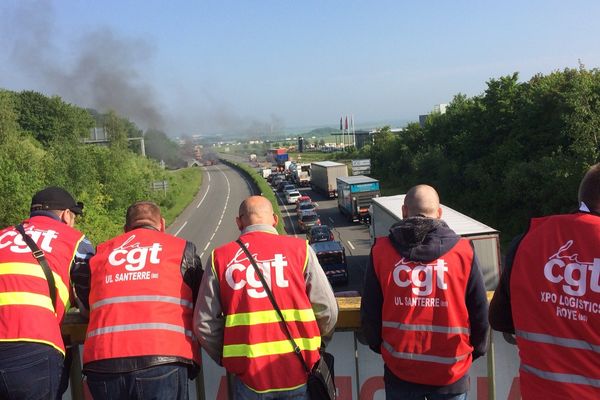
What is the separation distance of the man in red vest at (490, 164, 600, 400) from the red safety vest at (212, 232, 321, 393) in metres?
1.13

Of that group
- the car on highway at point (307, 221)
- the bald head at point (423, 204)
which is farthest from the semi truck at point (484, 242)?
the car on highway at point (307, 221)

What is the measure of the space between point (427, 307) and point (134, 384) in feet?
5.55

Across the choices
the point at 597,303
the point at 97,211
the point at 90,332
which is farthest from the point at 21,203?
the point at 597,303

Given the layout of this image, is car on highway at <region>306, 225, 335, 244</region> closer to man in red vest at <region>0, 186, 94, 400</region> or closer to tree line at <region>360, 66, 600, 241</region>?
tree line at <region>360, 66, 600, 241</region>

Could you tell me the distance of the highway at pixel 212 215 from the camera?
3894 centimetres

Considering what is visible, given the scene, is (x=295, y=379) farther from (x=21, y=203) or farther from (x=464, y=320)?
(x=21, y=203)

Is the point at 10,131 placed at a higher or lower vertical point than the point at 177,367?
higher

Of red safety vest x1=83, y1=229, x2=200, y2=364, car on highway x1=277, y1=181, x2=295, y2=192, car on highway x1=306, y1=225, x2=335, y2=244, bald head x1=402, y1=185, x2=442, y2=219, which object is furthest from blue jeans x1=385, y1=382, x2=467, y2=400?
car on highway x1=277, y1=181, x2=295, y2=192

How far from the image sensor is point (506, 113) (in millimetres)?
37750

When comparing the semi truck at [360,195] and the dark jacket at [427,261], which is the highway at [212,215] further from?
the dark jacket at [427,261]

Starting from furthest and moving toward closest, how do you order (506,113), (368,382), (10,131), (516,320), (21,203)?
(10,131)
(506,113)
(21,203)
(368,382)
(516,320)

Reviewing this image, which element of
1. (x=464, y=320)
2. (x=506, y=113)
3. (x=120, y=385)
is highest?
(x=506, y=113)

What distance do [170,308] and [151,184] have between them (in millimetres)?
47038

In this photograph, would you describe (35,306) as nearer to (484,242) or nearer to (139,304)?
(139,304)
